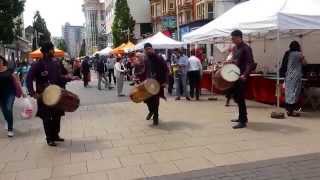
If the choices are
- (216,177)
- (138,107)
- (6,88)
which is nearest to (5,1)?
(138,107)

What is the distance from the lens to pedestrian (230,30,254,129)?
938 centimetres

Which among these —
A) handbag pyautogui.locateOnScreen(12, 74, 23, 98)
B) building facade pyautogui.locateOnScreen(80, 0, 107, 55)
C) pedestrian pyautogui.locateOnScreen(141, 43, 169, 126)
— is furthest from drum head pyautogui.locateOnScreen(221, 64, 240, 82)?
building facade pyautogui.locateOnScreen(80, 0, 107, 55)

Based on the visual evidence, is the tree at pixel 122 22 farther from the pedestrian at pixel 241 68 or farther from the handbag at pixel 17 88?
the pedestrian at pixel 241 68

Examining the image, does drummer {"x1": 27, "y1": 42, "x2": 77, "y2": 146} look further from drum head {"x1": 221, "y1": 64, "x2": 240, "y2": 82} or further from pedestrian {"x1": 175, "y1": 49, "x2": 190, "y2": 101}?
pedestrian {"x1": 175, "y1": 49, "x2": 190, "y2": 101}

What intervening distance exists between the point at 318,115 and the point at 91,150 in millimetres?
5388

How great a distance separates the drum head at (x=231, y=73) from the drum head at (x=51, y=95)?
127 inches

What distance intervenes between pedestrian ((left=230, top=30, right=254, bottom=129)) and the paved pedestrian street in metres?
0.32

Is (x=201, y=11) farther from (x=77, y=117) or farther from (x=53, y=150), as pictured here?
(x=53, y=150)

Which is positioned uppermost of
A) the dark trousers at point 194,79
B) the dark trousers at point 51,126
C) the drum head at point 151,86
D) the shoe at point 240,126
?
the drum head at point 151,86

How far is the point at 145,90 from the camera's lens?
10047 millimetres

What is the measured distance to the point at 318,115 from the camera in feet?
35.6

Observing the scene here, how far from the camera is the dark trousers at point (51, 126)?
8.57 meters

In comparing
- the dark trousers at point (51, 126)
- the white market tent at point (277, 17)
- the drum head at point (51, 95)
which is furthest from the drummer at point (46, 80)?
the white market tent at point (277, 17)

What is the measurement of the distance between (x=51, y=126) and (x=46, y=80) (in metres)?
0.81
